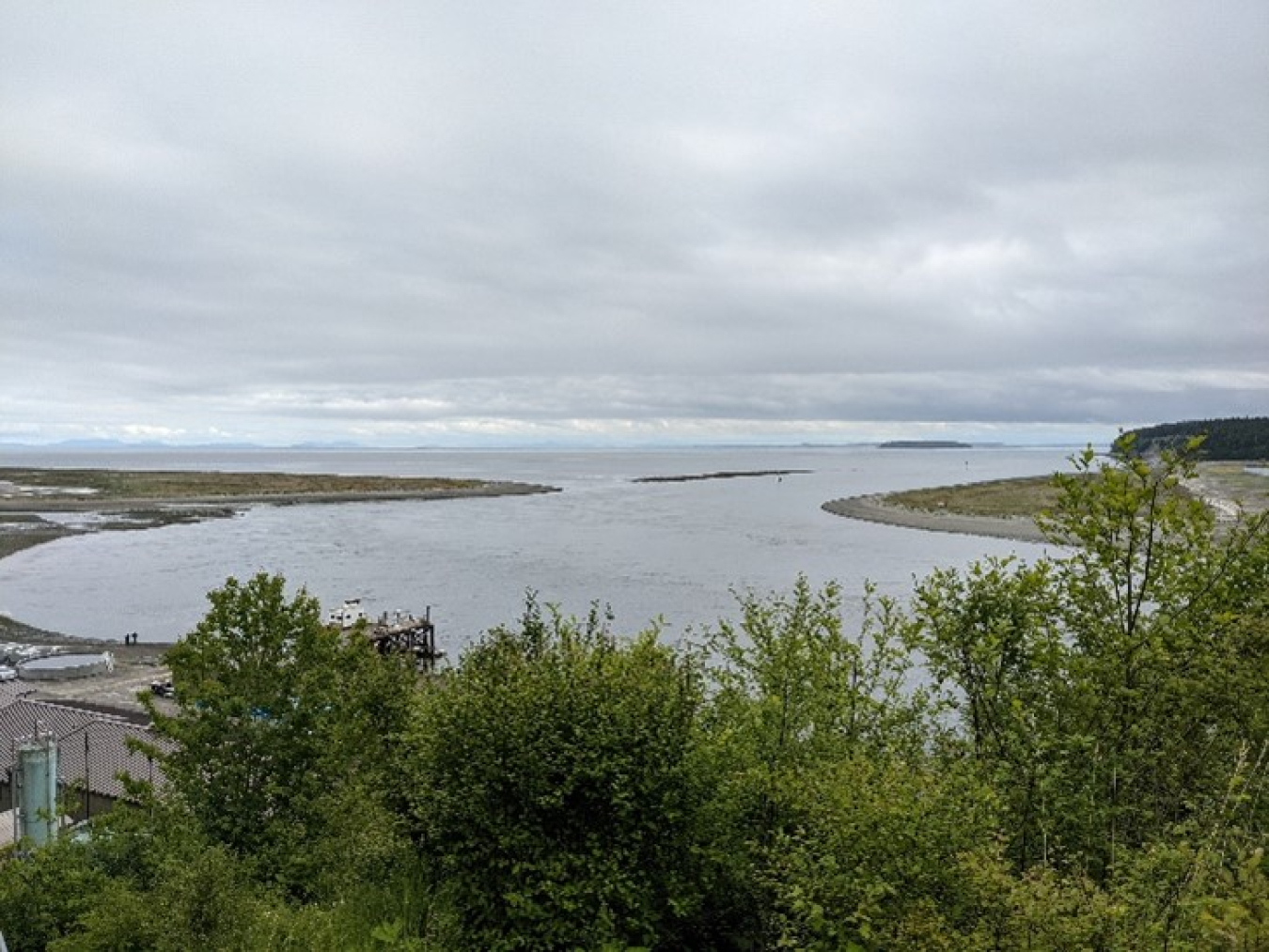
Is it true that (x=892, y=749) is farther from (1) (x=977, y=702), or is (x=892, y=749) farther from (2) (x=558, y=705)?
(2) (x=558, y=705)

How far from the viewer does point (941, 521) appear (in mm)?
123750

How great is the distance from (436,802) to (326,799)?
5289 millimetres

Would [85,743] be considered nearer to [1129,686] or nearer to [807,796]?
[807,796]

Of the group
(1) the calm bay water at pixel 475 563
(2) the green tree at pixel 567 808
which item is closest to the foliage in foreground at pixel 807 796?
(2) the green tree at pixel 567 808

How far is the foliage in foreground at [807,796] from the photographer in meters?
10.4

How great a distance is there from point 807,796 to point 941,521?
11880 centimetres

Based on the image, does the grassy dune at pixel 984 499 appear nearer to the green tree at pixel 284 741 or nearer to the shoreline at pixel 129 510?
the shoreline at pixel 129 510

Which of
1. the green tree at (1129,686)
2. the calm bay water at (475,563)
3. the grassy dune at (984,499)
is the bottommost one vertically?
the calm bay water at (475,563)

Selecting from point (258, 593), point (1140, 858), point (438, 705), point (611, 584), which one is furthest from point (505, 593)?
point (1140, 858)

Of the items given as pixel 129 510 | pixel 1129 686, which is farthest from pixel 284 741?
pixel 129 510

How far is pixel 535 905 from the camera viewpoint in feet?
41.1

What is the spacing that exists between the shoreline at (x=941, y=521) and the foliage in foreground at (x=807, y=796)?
292 ft

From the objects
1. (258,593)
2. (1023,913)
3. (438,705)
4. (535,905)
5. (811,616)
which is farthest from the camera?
(258,593)

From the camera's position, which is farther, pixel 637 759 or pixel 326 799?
pixel 326 799
